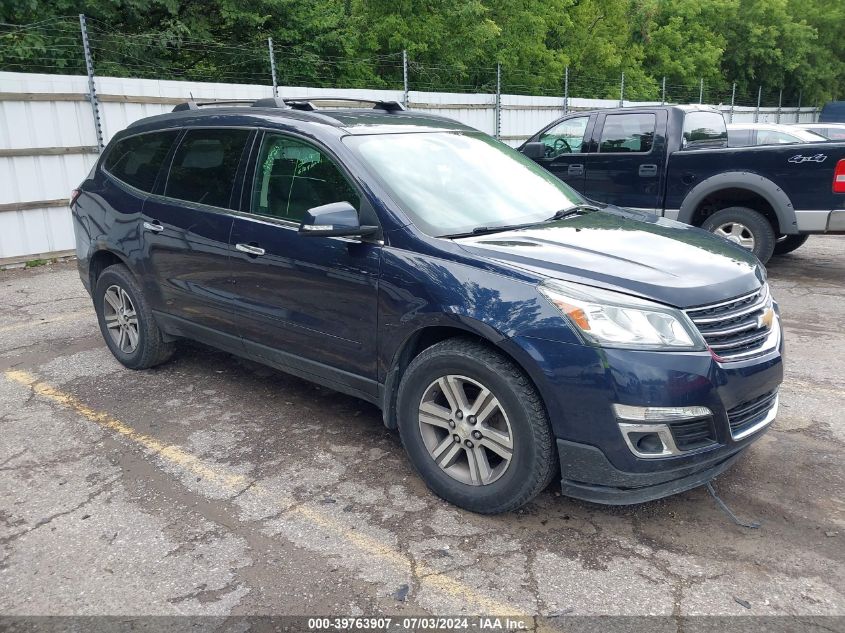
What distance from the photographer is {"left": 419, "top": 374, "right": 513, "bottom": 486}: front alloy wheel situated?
10.1ft

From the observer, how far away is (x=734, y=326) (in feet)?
9.95

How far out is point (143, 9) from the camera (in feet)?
45.8

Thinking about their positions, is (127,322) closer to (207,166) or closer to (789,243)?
(207,166)

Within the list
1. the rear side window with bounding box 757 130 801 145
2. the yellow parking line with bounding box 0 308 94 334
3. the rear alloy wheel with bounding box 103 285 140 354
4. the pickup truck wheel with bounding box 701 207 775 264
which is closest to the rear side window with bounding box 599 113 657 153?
the pickup truck wheel with bounding box 701 207 775 264

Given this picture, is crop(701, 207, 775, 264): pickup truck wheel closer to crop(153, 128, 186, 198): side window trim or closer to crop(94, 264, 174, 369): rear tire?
crop(153, 128, 186, 198): side window trim

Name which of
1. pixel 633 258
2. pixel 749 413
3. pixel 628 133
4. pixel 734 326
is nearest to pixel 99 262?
pixel 633 258

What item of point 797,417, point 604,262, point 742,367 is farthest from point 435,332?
point 797,417

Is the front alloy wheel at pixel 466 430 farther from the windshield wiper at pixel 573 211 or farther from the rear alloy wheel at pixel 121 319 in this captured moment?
the rear alloy wheel at pixel 121 319

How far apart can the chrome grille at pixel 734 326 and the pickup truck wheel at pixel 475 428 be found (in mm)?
754

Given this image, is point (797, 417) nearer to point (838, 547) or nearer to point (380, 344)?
point (838, 547)

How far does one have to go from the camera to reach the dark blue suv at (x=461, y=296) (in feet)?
9.32

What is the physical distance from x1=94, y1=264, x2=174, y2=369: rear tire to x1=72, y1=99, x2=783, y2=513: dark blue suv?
133 mm

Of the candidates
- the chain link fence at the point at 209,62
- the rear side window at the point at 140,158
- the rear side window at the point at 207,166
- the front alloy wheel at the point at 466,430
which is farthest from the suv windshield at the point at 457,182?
the chain link fence at the point at 209,62

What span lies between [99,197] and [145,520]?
9.34 feet
